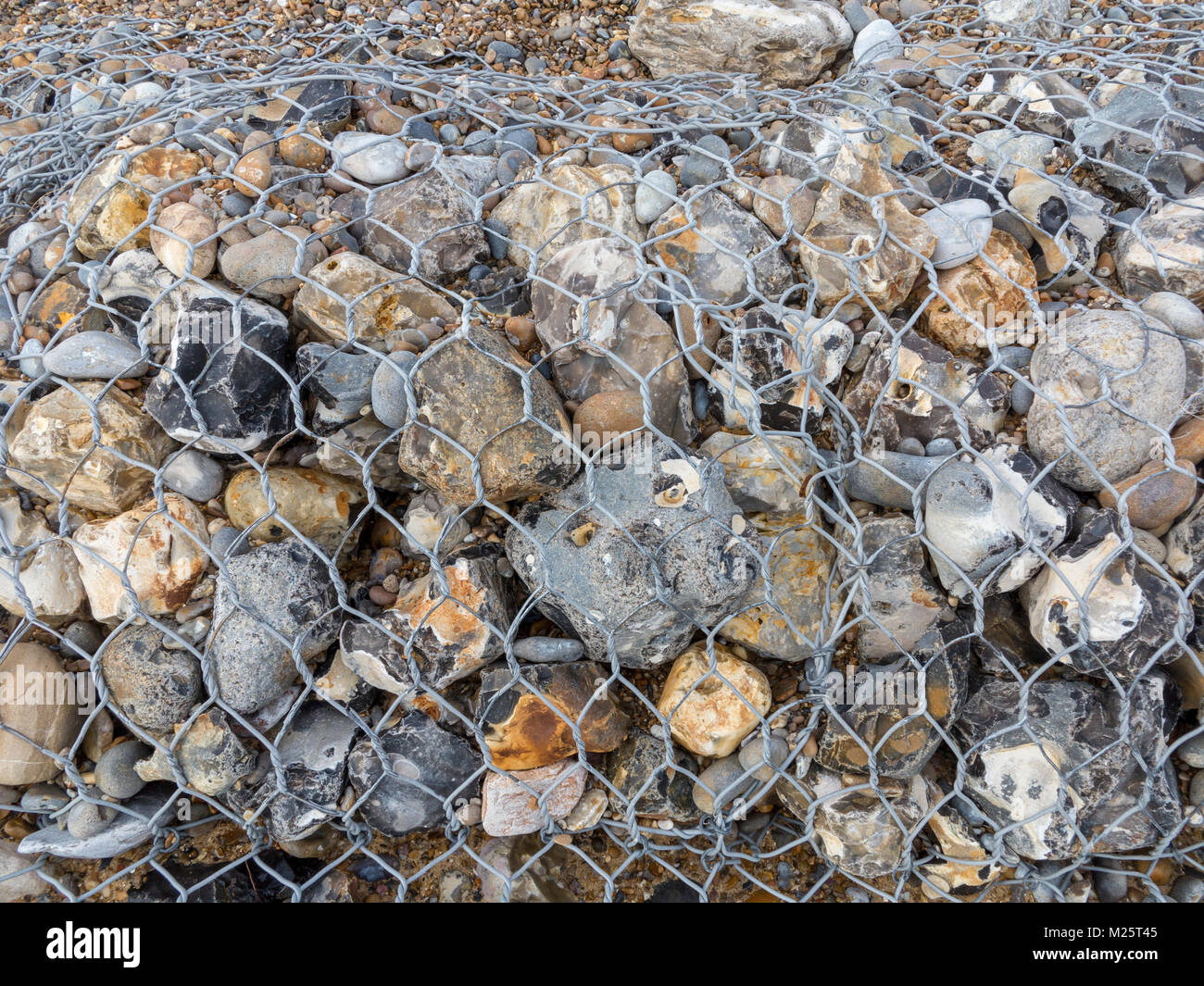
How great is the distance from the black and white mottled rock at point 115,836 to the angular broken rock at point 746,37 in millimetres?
1535

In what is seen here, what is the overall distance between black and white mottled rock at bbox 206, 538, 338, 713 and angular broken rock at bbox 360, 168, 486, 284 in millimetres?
458

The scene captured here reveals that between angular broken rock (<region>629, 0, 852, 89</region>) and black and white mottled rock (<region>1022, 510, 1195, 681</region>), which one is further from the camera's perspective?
angular broken rock (<region>629, 0, 852, 89</region>)

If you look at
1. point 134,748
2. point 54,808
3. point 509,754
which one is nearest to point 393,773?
point 509,754

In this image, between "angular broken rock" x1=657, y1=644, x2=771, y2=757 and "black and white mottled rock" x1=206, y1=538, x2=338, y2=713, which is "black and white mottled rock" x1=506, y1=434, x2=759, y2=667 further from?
"black and white mottled rock" x1=206, y1=538, x2=338, y2=713

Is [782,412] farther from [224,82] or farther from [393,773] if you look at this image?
[224,82]

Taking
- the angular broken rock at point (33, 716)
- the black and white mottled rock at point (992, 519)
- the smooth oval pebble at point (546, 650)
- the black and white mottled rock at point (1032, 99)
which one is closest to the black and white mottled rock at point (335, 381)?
the smooth oval pebble at point (546, 650)

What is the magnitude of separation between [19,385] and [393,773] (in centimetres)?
77

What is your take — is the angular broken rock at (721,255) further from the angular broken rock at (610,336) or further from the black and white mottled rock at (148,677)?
the black and white mottled rock at (148,677)

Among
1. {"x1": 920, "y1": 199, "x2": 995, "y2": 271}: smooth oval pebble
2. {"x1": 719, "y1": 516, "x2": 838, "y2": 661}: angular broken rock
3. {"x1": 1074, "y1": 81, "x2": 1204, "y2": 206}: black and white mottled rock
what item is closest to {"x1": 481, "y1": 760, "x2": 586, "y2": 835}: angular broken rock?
{"x1": 719, "y1": 516, "x2": 838, "y2": 661}: angular broken rock

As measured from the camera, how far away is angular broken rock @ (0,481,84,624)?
1.09m

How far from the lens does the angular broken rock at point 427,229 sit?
1202 mm

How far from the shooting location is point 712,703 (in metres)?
1.08

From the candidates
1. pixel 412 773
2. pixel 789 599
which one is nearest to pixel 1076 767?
pixel 789 599

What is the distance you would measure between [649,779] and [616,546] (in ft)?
1.05
